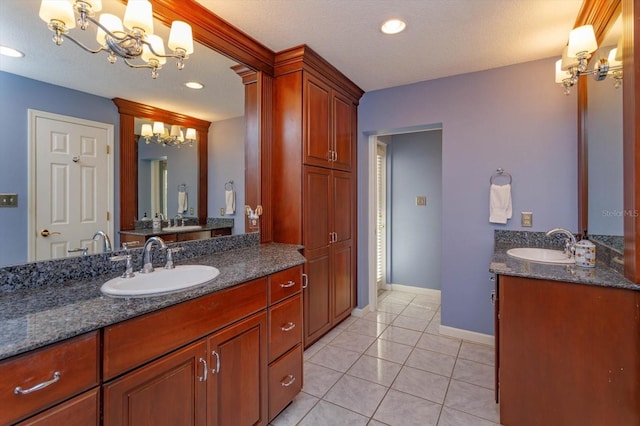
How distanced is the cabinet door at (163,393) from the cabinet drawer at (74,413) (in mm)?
31

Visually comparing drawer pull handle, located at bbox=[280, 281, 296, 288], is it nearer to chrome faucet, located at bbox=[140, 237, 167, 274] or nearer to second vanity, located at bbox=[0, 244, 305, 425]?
second vanity, located at bbox=[0, 244, 305, 425]

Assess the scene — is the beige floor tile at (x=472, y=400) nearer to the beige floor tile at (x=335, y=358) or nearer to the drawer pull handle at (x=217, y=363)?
the beige floor tile at (x=335, y=358)

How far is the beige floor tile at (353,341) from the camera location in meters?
2.58

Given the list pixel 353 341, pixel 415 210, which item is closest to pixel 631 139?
pixel 353 341

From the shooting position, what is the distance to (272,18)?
1909 millimetres

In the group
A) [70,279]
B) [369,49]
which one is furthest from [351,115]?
[70,279]

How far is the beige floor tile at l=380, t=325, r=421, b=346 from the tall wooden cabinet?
1.54ft

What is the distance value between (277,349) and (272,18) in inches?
78.5

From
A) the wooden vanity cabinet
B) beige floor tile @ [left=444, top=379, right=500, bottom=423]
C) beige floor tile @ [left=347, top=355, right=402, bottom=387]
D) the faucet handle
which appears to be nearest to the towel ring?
the wooden vanity cabinet

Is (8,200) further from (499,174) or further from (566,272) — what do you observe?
(499,174)

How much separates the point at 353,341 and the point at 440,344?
754 mm

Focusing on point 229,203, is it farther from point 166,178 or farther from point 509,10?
point 509,10

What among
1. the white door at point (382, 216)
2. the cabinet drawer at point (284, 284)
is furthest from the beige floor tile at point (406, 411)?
the white door at point (382, 216)

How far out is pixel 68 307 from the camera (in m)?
1.00
